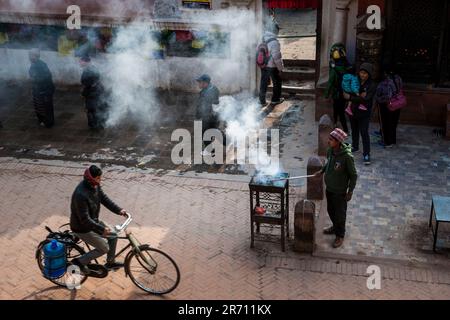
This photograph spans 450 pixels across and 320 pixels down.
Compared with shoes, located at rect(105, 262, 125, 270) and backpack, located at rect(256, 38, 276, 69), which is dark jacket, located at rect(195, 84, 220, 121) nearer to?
backpack, located at rect(256, 38, 276, 69)

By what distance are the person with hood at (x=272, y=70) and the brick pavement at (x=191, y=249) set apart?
3.77 meters

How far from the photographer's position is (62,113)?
15.0m

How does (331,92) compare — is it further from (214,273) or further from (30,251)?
(30,251)

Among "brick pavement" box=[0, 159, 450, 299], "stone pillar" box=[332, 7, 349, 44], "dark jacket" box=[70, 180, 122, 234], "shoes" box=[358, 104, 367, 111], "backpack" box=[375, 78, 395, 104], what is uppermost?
"stone pillar" box=[332, 7, 349, 44]

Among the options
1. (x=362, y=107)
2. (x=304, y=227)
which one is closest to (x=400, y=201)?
(x=362, y=107)

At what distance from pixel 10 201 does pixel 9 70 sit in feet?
22.1

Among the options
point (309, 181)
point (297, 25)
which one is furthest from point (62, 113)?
point (297, 25)

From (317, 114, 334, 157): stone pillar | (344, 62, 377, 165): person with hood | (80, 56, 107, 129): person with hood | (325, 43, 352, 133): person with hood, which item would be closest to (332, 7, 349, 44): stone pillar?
(325, 43, 352, 133): person with hood

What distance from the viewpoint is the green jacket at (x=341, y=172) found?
29.0 feet

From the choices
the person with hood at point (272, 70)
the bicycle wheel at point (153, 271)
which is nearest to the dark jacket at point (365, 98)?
the person with hood at point (272, 70)

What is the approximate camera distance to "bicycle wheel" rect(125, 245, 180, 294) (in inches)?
332

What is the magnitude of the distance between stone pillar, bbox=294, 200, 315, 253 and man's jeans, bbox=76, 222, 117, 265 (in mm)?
2596
